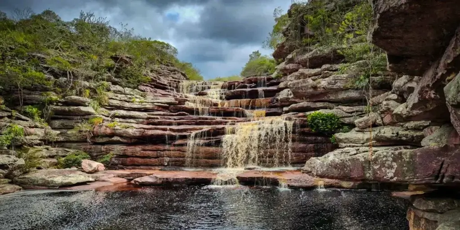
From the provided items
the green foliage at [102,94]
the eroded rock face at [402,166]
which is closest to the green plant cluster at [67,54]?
the green foliage at [102,94]

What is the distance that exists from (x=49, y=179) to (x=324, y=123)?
13499mm

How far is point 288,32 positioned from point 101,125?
17.5 meters

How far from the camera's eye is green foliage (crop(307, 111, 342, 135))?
15.2 meters

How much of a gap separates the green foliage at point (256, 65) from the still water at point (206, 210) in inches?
1014

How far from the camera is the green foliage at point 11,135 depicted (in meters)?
13.0

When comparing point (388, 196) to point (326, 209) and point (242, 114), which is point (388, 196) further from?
point (242, 114)

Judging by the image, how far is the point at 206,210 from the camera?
8.64 meters

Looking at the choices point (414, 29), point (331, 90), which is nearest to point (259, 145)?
point (331, 90)

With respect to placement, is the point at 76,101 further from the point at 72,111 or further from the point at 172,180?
the point at 172,180

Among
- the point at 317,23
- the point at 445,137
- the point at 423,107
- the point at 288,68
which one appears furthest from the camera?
the point at 288,68

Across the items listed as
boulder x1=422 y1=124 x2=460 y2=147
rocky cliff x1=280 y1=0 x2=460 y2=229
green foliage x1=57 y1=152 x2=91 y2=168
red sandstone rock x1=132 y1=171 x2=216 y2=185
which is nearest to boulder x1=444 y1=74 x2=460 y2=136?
rocky cliff x1=280 y1=0 x2=460 y2=229

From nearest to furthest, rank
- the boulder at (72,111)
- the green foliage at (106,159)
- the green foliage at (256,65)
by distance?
the green foliage at (106,159) → the boulder at (72,111) → the green foliage at (256,65)

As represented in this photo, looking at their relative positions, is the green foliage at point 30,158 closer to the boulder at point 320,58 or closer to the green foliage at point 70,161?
the green foliage at point 70,161

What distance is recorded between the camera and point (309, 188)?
446 inches
